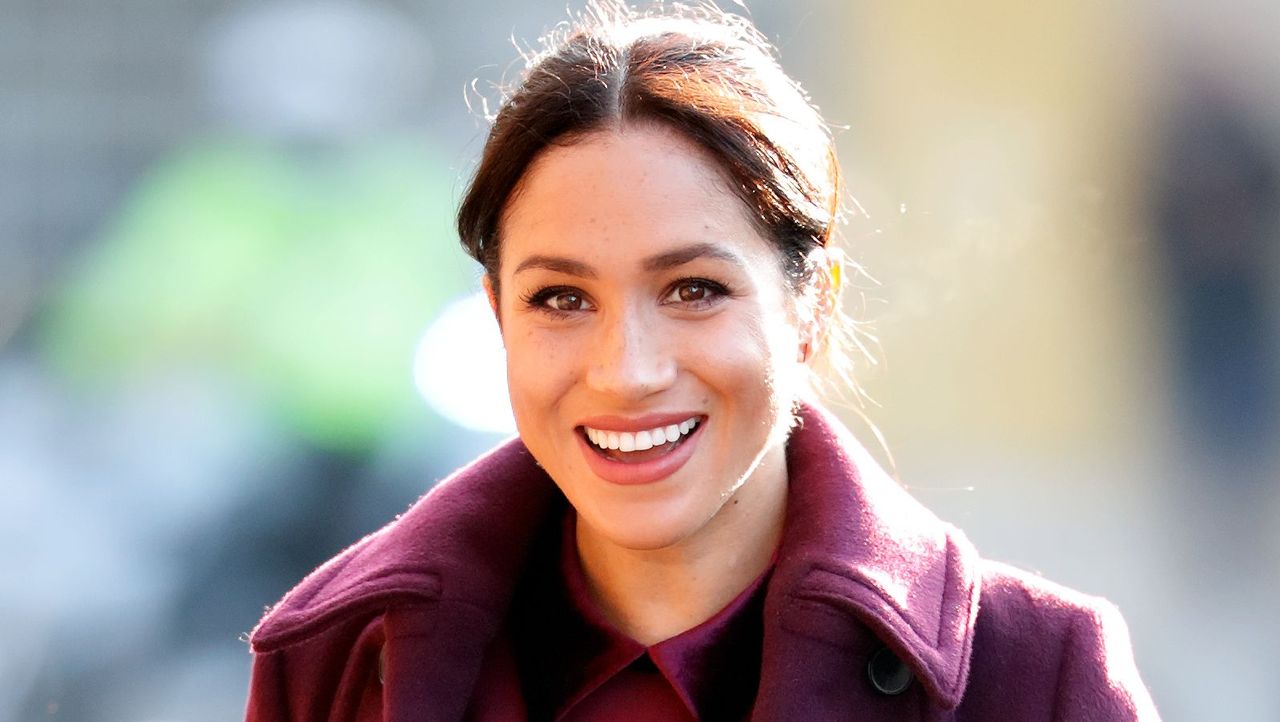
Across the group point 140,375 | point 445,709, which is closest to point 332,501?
point 140,375

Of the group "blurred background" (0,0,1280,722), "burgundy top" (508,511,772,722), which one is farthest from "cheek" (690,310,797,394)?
"blurred background" (0,0,1280,722)

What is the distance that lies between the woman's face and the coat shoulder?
36cm

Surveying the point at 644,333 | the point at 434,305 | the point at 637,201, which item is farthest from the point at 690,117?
the point at 434,305

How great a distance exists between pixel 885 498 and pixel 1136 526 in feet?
6.42

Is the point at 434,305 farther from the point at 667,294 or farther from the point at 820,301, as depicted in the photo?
the point at 667,294

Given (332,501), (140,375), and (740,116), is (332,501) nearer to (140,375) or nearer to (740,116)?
(140,375)

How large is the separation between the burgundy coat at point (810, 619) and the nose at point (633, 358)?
0.29m

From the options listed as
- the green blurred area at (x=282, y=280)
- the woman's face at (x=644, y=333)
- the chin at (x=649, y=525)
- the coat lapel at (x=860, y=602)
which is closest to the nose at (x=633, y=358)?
the woman's face at (x=644, y=333)

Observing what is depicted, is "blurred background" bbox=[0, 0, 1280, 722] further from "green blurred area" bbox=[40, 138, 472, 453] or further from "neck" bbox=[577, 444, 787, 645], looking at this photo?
"neck" bbox=[577, 444, 787, 645]

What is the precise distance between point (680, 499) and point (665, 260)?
0.29 meters

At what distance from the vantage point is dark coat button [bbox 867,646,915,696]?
1644 millimetres

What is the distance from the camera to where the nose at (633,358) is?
164 centimetres

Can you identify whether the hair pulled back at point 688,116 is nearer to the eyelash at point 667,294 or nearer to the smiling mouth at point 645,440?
the eyelash at point 667,294

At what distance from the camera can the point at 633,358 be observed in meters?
1.64
